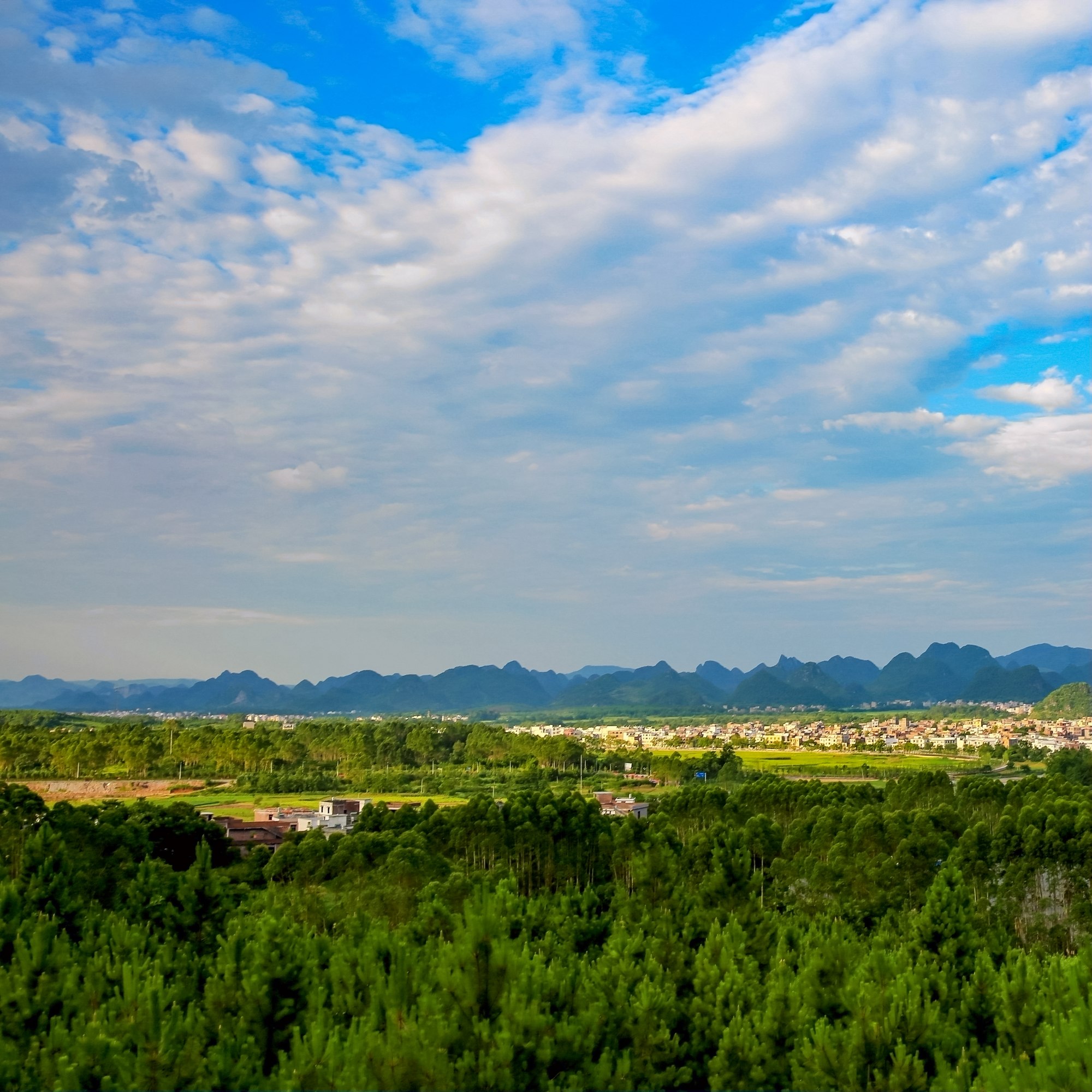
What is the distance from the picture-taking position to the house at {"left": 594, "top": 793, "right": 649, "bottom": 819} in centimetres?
4325

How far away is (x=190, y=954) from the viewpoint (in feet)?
44.7

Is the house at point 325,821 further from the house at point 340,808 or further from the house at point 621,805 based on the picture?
the house at point 621,805

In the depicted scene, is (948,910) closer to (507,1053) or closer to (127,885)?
(507,1053)

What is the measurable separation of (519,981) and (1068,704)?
175 m

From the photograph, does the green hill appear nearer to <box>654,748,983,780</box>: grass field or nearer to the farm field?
<box>654,748,983,780</box>: grass field

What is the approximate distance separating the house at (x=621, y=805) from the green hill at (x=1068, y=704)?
123 meters

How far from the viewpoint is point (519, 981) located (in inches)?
379

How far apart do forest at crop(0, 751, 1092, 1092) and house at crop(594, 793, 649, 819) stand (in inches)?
791

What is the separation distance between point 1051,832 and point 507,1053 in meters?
21.2

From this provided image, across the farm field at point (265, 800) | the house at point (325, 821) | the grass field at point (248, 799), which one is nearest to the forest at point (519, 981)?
the house at point (325, 821)

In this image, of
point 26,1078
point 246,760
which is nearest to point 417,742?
point 246,760

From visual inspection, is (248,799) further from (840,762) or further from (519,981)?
(519,981)

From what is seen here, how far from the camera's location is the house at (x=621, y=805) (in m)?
43.2

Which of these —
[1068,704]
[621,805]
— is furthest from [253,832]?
[1068,704]
